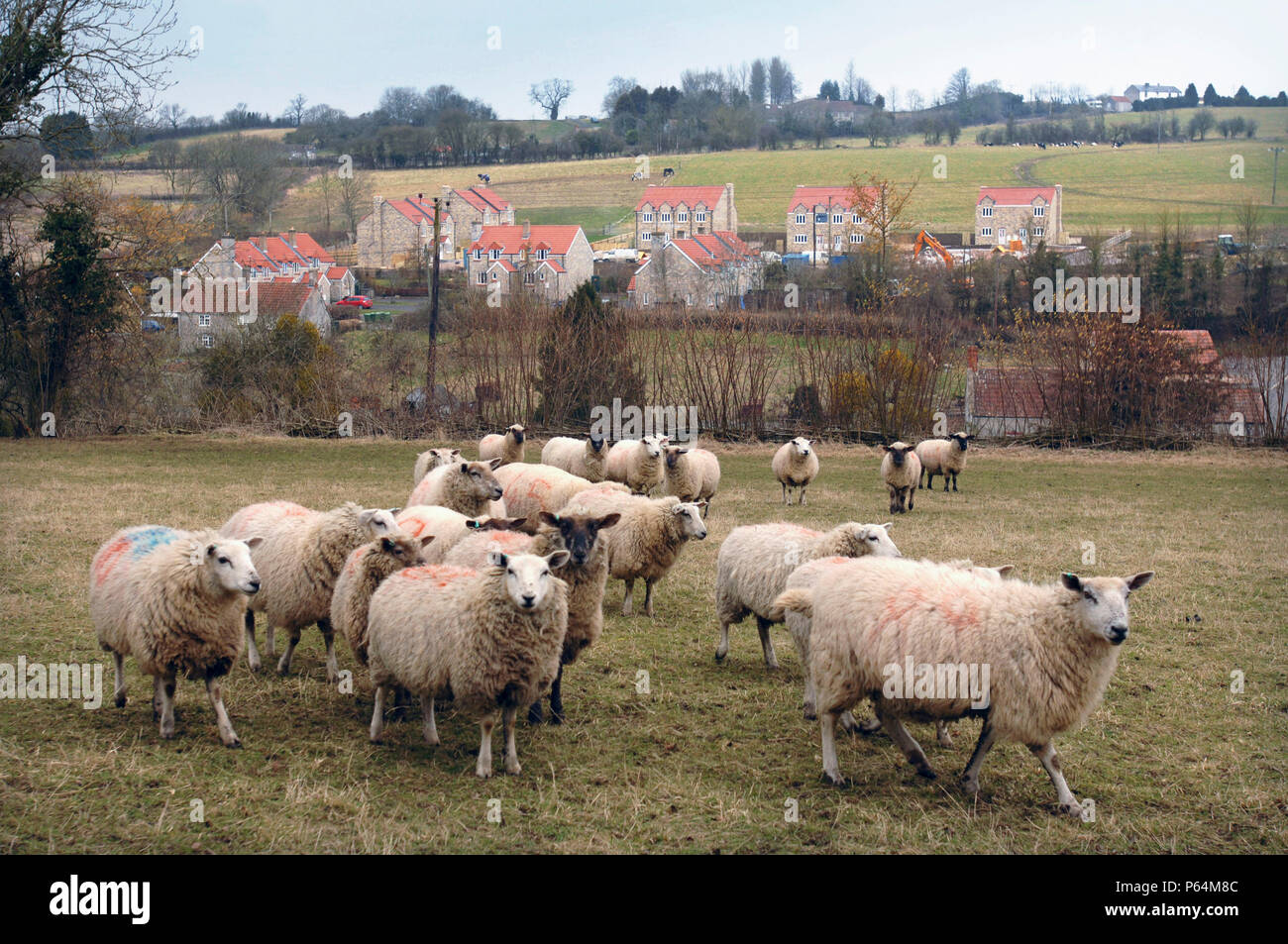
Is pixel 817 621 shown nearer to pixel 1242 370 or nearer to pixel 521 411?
pixel 521 411

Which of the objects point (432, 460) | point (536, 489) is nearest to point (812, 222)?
point (432, 460)

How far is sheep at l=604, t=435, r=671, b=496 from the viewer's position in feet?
48.8

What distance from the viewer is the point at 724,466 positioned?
21719mm

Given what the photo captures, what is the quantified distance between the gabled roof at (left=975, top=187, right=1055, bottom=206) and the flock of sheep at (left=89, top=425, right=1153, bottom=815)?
6498cm

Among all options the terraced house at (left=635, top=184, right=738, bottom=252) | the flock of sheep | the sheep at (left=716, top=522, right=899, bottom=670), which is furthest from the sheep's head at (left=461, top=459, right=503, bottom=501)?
the terraced house at (left=635, top=184, right=738, bottom=252)

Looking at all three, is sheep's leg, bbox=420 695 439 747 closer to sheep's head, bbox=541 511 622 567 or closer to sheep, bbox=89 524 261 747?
sheep, bbox=89 524 261 747

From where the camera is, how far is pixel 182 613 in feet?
20.7

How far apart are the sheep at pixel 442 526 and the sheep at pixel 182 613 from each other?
1680 mm

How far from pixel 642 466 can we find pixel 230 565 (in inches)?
357

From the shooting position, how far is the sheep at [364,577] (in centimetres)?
682

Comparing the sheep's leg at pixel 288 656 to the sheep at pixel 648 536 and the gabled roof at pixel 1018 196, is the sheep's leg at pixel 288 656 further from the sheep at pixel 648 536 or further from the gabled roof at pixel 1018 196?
the gabled roof at pixel 1018 196

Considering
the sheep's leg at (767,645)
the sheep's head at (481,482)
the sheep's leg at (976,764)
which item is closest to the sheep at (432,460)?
the sheep's head at (481,482)

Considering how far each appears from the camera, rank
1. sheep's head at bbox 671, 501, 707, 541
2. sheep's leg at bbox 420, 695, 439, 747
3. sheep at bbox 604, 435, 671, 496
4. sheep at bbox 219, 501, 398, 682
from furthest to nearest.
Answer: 1. sheep at bbox 604, 435, 671, 496
2. sheep's head at bbox 671, 501, 707, 541
3. sheep at bbox 219, 501, 398, 682
4. sheep's leg at bbox 420, 695, 439, 747
